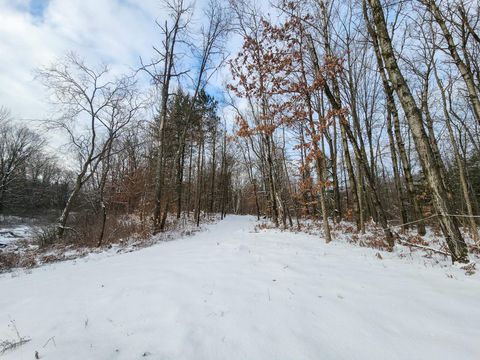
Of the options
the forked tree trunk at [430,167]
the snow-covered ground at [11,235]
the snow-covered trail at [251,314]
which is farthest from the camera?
the snow-covered ground at [11,235]

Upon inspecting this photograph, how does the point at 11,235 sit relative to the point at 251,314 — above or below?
above

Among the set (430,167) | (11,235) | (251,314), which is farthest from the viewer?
(11,235)

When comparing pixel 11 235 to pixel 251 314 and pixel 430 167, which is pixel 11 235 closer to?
pixel 251 314

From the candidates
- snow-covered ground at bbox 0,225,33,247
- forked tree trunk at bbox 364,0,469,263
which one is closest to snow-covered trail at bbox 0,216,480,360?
forked tree trunk at bbox 364,0,469,263

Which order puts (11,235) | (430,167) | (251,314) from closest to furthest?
1. (251,314)
2. (430,167)
3. (11,235)

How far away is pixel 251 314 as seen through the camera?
9.46 feet

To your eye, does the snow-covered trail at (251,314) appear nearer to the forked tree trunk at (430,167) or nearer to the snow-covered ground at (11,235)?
the forked tree trunk at (430,167)

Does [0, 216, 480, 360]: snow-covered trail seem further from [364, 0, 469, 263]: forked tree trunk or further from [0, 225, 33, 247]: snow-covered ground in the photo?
[0, 225, 33, 247]: snow-covered ground

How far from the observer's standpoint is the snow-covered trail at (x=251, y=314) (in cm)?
226

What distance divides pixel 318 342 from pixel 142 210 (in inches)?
620

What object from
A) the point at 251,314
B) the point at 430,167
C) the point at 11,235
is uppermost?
the point at 430,167

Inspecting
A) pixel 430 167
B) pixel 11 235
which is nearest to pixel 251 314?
pixel 430 167

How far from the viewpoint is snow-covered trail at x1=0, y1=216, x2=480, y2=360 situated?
2260 millimetres

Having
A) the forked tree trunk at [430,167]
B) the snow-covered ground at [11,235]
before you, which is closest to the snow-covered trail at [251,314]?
the forked tree trunk at [430,167]
